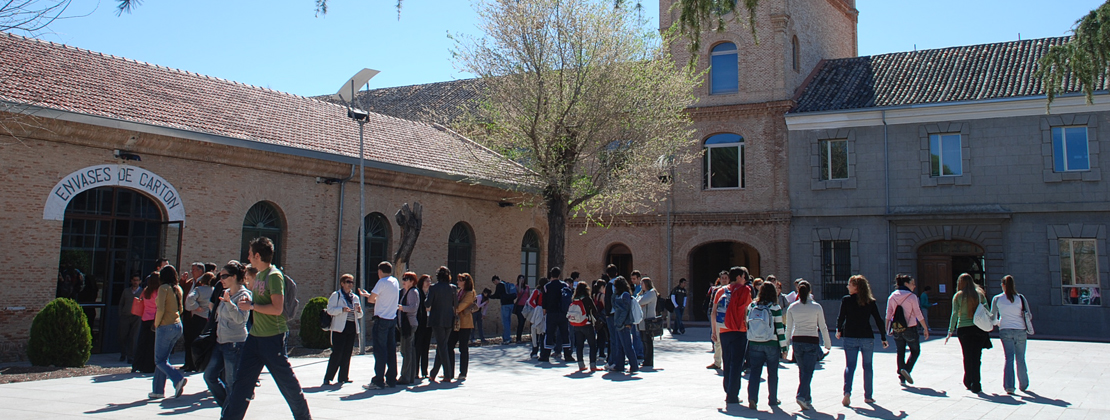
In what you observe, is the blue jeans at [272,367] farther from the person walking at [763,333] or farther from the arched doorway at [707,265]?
the arched doorway at [707,265]

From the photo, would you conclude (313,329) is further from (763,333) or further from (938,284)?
(938,284)

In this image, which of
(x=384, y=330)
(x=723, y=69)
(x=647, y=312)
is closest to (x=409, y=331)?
(x=384, y=330)

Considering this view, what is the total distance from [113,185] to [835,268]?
2078cm

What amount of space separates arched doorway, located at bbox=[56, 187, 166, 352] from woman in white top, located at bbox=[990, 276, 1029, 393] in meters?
13.9

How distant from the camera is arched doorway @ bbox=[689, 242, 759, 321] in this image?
3075 centimetres

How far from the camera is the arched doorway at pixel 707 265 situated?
101 feet

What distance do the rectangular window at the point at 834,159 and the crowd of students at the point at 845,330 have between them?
16.0 m

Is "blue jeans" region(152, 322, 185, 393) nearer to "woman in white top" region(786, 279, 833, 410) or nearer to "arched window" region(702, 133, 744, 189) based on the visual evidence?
"woman in white top" region(786, 279, 833, 410)

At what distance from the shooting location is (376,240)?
20.3m

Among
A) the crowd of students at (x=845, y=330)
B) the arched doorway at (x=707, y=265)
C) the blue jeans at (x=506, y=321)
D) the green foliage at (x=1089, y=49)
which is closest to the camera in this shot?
the crowd of students at (x=845, y=330)

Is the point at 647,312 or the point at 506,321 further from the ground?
the point at 647,312

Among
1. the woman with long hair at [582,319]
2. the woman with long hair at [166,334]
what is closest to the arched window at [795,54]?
the woman with long hair at [582,319]

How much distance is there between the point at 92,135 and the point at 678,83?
536 inches

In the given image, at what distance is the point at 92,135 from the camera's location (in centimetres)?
1462
